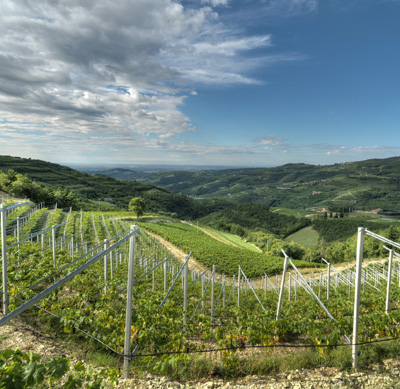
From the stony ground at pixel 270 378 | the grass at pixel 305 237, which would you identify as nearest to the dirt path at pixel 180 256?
the stony ground at pixel 270 378

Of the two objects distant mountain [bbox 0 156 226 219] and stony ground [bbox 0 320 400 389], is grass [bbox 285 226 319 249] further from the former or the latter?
stony ground [bbox 0 320 400 389]

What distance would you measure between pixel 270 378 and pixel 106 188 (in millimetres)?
133017

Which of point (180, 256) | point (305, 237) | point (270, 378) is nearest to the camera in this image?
point (270, 378)

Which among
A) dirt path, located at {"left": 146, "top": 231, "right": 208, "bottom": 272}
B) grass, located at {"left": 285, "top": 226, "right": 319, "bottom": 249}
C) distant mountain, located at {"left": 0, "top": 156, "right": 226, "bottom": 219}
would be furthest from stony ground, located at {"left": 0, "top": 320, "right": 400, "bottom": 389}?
distant mountain, located at {"left": 0, "top": 156, "right": 226, "bottom": 219}

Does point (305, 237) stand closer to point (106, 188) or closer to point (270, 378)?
point (106, 188)

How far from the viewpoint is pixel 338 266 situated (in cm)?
3447

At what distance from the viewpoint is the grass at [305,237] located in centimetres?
9175

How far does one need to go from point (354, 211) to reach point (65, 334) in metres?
162

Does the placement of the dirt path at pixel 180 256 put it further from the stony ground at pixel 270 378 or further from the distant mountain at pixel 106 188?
the distant mountain at pixel 106 188

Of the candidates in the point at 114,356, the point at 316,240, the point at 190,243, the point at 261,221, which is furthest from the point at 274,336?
the point at 261,221

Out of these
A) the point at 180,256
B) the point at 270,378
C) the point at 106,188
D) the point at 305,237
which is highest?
the point at 270,378

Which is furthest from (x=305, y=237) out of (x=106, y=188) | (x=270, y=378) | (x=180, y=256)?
(x=270, y=378)

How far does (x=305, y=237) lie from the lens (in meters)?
98.4

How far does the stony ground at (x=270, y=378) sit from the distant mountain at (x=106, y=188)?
337 ft
